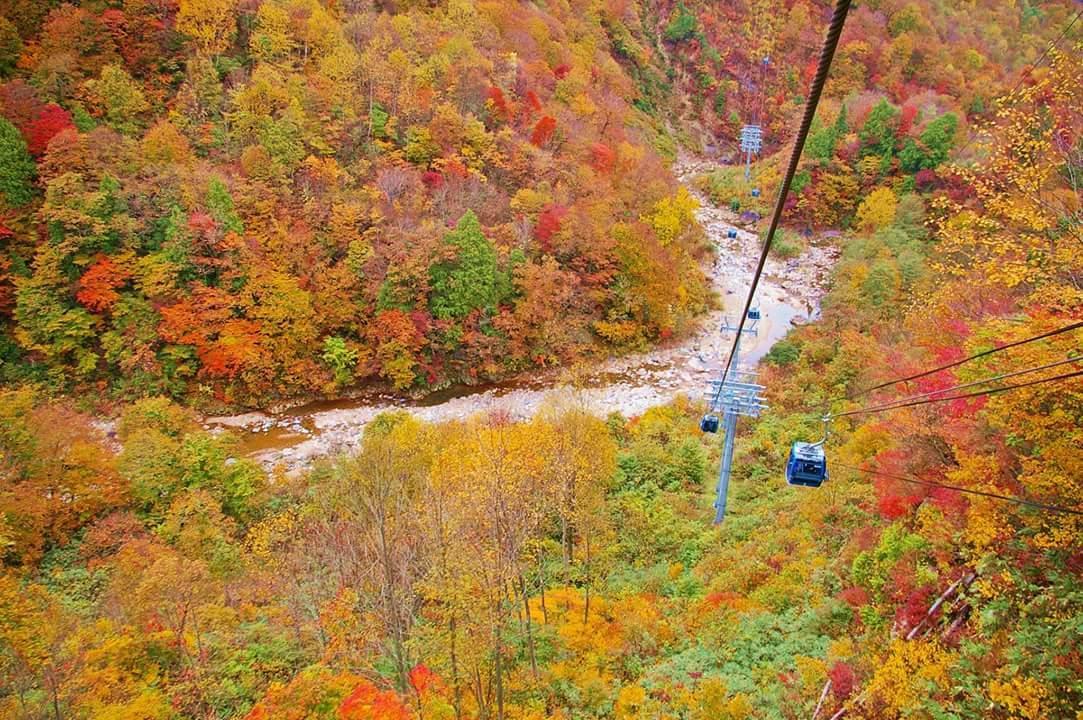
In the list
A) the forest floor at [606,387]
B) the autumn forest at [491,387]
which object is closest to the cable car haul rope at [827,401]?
the autumn forest at [491,387]

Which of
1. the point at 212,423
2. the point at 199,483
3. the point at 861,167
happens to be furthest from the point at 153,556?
the point at 861,167

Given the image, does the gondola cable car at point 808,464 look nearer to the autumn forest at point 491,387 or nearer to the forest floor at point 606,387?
the autumn forest at point 491,387

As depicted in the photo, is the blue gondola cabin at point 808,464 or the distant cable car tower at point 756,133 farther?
the distant cable car tower at point 756,133

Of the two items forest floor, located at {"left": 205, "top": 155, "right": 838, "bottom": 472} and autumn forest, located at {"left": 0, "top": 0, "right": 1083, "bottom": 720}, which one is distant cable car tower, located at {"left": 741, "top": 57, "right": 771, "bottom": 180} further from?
forest floor, located at {"left": 205, "top": 155, "right": 838, "bottom": 472}

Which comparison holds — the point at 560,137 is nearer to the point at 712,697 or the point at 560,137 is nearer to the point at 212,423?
the point at 212,423

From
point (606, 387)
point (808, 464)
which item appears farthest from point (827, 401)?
point (808, 464)

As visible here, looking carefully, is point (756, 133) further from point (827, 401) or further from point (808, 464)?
point (808, 464)
